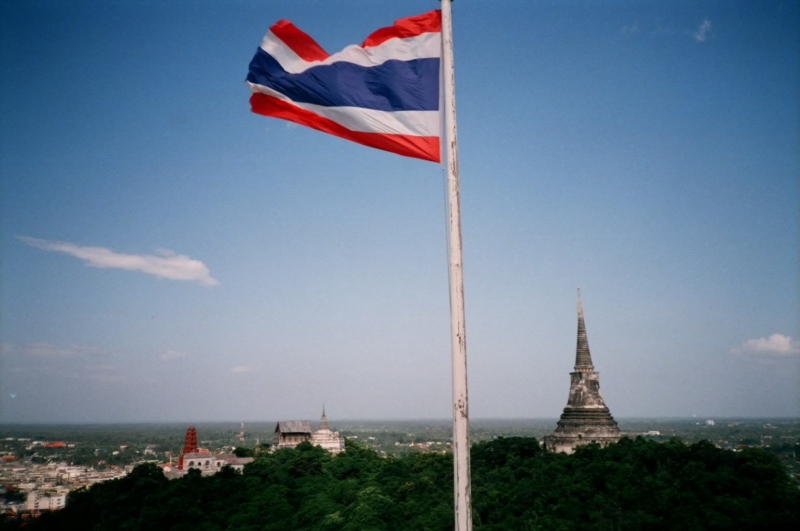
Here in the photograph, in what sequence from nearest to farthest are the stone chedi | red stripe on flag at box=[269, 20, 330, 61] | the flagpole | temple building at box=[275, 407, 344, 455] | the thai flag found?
the flagpole
the thai flag
red stripe on flag at box=[269, 20, 330, 61]
the stone chedi
temple building at box=[275, 407, 344, 455]

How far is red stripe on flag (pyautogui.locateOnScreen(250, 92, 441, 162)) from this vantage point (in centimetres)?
930

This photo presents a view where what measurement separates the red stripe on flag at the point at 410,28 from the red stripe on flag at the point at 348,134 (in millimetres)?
1542

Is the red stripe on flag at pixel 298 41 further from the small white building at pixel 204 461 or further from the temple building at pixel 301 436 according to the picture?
the temple building at pixel 301 436

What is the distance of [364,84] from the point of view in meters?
9.94

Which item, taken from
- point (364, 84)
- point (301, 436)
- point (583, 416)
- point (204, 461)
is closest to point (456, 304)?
point (364, 84)

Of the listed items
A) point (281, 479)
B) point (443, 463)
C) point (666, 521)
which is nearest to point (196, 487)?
point (281, 479)

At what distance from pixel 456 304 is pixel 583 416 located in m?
46.3

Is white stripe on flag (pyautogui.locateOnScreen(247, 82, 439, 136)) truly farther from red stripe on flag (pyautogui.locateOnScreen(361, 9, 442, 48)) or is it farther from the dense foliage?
the dense foliage

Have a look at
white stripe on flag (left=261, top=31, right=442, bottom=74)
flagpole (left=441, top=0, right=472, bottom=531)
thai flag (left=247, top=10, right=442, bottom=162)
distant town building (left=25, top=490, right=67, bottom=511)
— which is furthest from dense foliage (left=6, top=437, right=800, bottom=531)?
white stripe on flag (left=261, top=31, right=442, bottom=74)

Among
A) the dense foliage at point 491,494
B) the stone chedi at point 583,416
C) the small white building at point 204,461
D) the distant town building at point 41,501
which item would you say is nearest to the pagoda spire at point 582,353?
the stone chedi at point 583,416

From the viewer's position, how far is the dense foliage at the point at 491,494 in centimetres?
2800

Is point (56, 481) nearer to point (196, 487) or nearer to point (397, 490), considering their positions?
point (196, 487)

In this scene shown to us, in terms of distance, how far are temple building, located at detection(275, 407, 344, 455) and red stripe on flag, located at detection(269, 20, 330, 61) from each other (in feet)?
260

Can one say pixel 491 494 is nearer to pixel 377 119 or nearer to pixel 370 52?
pixel 377 119
